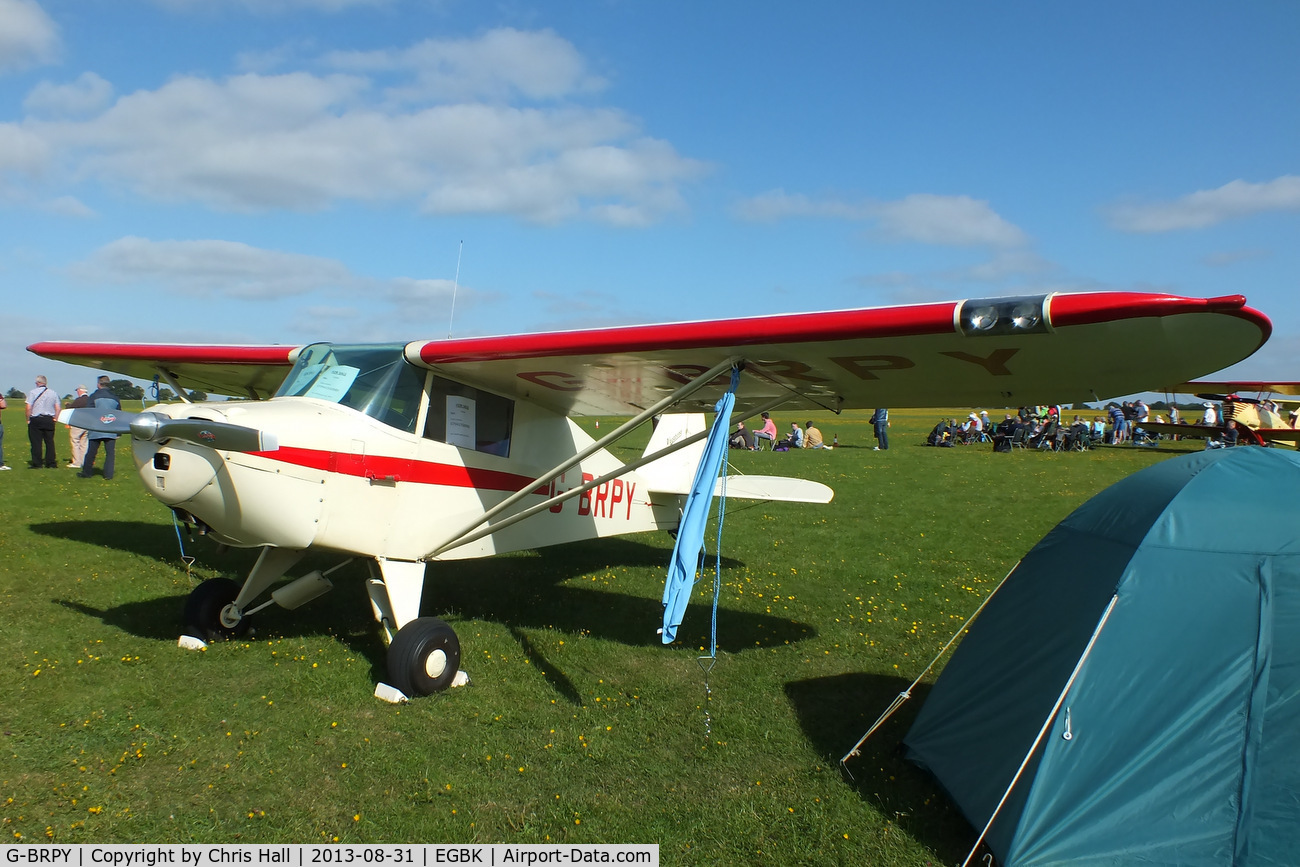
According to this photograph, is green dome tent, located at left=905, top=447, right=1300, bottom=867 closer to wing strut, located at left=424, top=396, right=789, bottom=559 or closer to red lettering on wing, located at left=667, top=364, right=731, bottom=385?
red lettering on wing, located at left=667, top=364, right=731, bottom=385

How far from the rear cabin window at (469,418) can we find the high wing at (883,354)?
13 cm

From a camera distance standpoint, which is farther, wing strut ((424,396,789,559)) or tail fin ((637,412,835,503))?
tail fin ((637,412,835,503))

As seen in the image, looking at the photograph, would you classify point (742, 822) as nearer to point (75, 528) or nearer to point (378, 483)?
point (378, 483)

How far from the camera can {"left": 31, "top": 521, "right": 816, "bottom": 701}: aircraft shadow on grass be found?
6961mm

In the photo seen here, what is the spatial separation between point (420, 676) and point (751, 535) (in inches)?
291

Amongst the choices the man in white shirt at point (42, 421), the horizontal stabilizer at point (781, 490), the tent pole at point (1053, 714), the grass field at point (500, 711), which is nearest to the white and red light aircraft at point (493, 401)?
the grass field at point (500, 711)

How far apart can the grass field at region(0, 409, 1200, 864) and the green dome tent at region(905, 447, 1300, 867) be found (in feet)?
1.40

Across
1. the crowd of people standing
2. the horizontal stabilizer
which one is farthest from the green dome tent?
the crowd of people standing

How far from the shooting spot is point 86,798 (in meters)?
4.09

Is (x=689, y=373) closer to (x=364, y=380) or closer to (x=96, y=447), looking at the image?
(x=364, y=380)

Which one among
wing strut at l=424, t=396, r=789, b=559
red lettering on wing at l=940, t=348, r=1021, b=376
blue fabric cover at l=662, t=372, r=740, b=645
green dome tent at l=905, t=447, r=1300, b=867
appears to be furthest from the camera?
wing strut at l=424, t=396, r=789, b=559

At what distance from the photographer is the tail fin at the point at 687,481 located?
9.13m

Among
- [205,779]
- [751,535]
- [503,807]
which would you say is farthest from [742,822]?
[751,535]

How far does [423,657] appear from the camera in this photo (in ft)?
18.4
